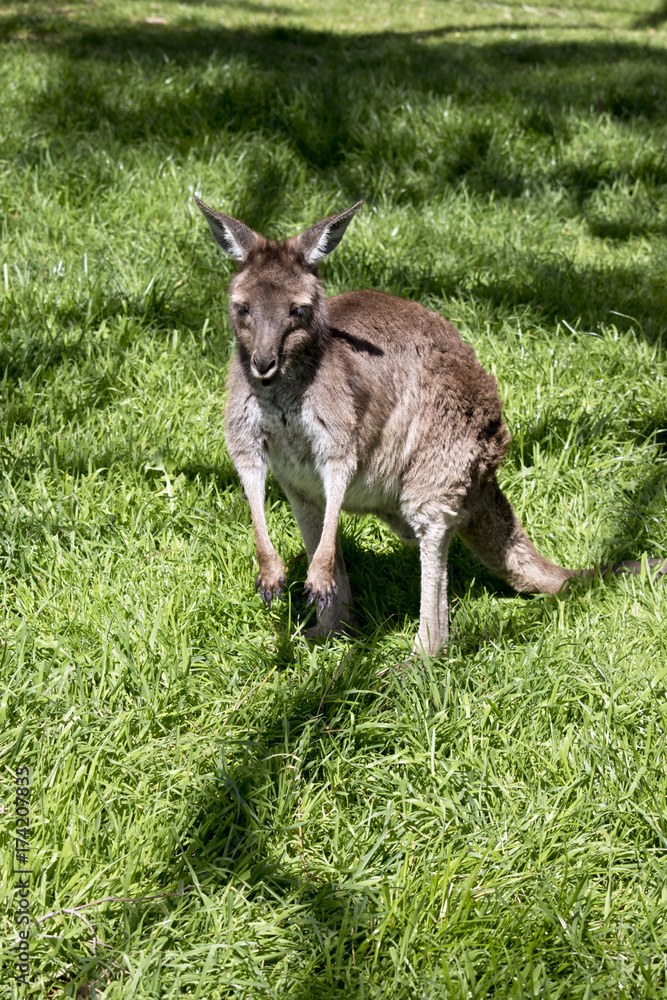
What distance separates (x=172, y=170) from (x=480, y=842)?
4.14 metres

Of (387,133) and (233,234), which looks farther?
(387,133)

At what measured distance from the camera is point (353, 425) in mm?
2865

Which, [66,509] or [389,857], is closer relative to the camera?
[389,857]

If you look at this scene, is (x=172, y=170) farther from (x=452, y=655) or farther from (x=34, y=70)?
(x=452, y=655)

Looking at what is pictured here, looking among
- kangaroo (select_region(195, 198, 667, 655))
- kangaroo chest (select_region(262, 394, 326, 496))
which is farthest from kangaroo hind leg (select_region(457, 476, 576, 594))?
kangaroo chest (select_region(262, 394, 326, 496))

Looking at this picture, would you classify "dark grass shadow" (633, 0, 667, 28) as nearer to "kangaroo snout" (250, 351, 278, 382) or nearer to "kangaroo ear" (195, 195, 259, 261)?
"kangaroo ear" (195, 195, 259, 261)

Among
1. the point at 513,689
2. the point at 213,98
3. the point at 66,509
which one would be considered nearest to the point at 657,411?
the point at 513,689

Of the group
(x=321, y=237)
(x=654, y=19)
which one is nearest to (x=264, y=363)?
(x=321, y=237)

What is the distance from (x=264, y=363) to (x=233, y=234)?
1.70 ft

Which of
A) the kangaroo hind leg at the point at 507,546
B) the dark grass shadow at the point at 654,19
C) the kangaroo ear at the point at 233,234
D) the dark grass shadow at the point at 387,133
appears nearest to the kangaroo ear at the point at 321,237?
the kangaroo ear at the point at 233,234

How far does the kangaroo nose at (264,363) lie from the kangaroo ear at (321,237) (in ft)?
1.46

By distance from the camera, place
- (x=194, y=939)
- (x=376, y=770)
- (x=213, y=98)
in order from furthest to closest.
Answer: (x=213, y=98) → (x=376, y=770) → (x=194, y=939)

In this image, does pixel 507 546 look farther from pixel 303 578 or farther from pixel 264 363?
pixel 264 363

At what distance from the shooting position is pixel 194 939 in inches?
80.7
